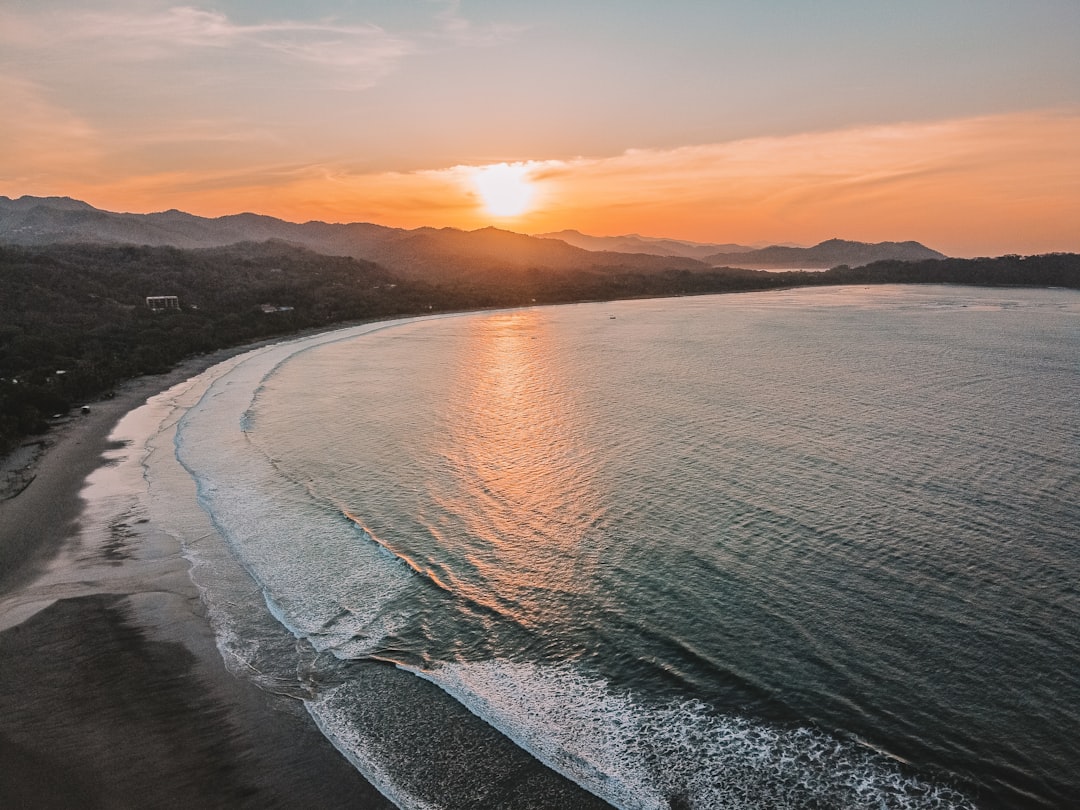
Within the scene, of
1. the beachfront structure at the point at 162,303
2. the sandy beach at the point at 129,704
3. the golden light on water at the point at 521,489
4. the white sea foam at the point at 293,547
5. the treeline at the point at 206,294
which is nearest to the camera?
the sandy beach at the point at 129,704

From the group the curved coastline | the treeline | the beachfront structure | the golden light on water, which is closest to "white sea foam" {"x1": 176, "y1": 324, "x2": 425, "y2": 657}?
the curved coastline

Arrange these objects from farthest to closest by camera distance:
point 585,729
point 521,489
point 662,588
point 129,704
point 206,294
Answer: point 206,294 → point 521,489 → point 662,588 → point 129,704 → point 585,729

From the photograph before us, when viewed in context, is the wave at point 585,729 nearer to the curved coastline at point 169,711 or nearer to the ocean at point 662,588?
the ocean at point 662,588

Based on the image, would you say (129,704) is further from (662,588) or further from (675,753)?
(662,588)

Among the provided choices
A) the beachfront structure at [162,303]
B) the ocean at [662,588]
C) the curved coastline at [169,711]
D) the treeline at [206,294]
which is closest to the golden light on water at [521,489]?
the ocean at [662,588]

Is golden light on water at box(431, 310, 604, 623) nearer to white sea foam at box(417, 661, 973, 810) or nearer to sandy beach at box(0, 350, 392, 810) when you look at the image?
white sea foam at box(417, 661, 973, 810)

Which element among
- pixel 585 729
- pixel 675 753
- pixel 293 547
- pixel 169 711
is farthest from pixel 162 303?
pixel 675 753
